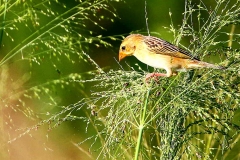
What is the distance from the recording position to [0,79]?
473 centimetres

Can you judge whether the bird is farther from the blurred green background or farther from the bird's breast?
the blurred green background

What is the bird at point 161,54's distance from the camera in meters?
3.13

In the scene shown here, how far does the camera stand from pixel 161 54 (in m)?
3.45

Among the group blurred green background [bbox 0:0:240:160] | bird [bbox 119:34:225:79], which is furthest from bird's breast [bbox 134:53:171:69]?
blurred green background [bbox 0:0:240:160]

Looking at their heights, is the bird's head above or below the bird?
above

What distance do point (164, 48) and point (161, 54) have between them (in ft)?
0.14

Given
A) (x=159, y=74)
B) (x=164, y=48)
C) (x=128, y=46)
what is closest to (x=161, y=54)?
(x=164, y=48)

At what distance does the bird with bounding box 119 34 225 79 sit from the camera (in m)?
3.13

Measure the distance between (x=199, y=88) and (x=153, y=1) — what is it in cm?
393

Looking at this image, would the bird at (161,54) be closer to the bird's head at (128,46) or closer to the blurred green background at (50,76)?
the bird's head at (128,46)

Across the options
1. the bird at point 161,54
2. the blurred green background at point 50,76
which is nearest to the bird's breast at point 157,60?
the bird at point 161,54

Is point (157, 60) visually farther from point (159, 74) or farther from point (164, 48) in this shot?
point (159, 74)

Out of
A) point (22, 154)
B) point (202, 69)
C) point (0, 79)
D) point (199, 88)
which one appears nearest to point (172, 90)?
point (199, 88)

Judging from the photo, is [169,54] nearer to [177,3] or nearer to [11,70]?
[11,70]
